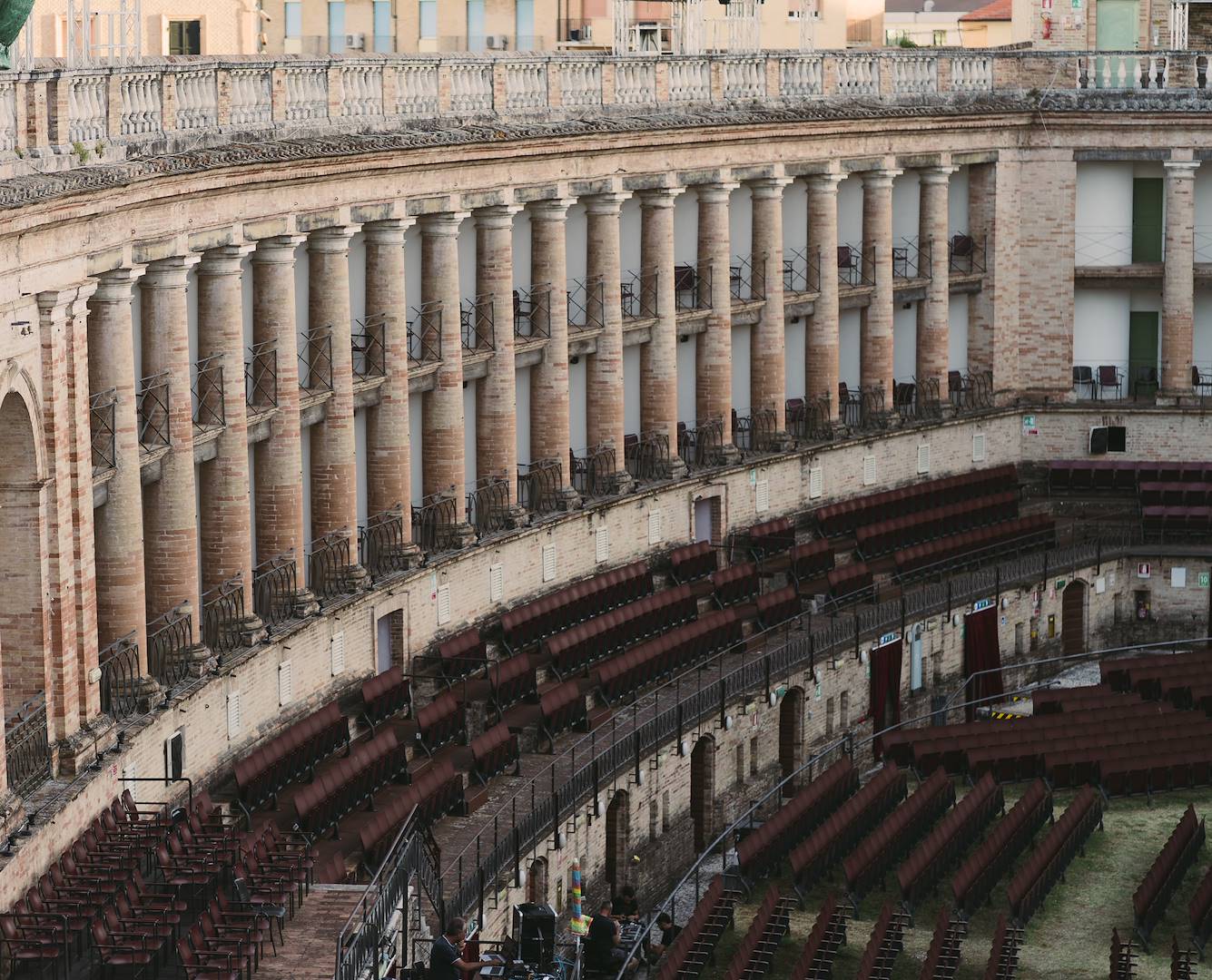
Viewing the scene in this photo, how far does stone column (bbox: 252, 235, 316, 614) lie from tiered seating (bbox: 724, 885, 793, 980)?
413 inches

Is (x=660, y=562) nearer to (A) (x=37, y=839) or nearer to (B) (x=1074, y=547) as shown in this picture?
(B) (x=1074, y=547)

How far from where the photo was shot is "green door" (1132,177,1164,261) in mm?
85438

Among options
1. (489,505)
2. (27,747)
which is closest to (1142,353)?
(489,505)

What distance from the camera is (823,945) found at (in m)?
50.6

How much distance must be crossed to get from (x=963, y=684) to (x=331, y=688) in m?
19.1

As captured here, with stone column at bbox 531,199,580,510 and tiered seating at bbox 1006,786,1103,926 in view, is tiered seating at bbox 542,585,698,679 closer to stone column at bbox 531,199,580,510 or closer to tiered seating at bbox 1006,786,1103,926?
stone column at bbox 531,199,580,510

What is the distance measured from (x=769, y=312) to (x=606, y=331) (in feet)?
25.8

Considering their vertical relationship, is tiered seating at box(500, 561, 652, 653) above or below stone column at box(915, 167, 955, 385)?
below

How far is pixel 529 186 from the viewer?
2562 inches

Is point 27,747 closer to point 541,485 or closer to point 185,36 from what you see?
point 541,485

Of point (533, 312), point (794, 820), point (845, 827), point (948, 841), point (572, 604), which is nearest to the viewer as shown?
point (948, 841)

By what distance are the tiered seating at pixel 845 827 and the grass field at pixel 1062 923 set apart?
0.40 metres

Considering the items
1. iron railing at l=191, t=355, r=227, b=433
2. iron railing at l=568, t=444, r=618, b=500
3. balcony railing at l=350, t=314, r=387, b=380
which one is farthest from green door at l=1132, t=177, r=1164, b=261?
iron railing at l=191, t=355, r=227, b=433

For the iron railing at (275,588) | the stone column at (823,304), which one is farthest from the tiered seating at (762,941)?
the stone column at (823,304)
